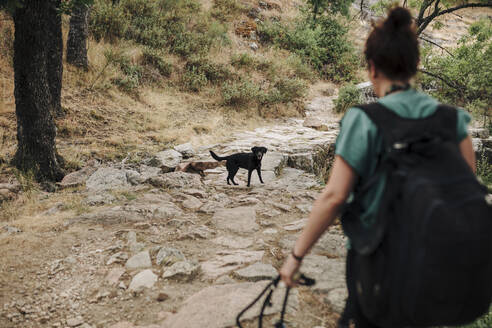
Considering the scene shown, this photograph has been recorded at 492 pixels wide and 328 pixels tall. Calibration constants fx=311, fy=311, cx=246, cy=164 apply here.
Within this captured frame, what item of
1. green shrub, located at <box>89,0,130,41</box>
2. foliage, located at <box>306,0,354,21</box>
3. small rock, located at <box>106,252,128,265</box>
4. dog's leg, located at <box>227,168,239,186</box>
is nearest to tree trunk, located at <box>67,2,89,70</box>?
green shrub, located at <box>89,0,130,41</box>

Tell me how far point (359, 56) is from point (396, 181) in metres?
18.3

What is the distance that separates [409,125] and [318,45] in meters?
17.3

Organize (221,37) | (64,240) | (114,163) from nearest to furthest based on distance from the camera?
Result: 1. (64,240)
2. (114,163)
3. (221,37)

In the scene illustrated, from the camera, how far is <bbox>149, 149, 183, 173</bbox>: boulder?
6347 mm

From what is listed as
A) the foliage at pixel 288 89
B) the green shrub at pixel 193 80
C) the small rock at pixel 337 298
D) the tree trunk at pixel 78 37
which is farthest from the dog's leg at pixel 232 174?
the foliage at pixel 288 89

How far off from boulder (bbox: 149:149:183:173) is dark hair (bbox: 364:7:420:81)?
5.50m

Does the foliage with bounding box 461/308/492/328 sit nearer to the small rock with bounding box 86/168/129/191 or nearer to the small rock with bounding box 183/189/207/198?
the small rock with bounding box 183/189/207/198

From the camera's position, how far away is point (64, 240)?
3354 mm

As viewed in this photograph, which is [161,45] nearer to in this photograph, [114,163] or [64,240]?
[114,163]

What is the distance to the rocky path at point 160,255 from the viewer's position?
233cm

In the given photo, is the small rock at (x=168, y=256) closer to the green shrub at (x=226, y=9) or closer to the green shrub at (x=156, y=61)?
the green shrub at (x=156, y=61)

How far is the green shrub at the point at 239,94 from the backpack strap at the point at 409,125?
992 cm

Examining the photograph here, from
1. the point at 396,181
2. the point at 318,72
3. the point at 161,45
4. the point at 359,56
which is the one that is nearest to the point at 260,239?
the point at 396,181

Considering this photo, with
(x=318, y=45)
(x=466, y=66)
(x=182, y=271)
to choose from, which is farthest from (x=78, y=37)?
(x=318, y=45)
